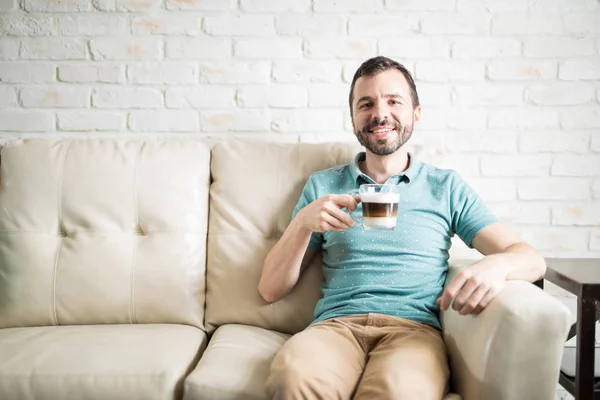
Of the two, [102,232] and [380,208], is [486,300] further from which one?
[102,232]

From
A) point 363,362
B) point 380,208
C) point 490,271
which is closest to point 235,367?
point 363,362

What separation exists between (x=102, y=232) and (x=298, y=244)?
0.73 meters

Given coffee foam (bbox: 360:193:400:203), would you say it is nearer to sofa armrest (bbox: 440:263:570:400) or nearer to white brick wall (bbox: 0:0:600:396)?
sofa armrest (bbox: 440:263:570:400)

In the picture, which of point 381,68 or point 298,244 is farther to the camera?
point 381,68

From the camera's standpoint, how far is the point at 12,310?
1719mm

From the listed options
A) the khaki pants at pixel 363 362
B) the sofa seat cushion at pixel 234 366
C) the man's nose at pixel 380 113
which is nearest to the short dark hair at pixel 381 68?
the man's nose at pixel 380 113

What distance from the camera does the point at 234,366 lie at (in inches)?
54.4

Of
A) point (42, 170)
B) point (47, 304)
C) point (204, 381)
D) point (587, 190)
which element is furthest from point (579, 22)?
point (47, 304)

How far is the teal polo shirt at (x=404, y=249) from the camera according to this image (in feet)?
4.96

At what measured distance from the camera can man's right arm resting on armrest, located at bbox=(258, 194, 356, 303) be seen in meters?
1.42

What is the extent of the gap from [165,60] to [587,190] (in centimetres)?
181

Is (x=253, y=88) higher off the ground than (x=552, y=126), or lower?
higher

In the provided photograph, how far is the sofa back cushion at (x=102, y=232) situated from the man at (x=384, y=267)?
0.35 m

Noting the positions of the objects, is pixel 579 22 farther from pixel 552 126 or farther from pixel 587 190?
pixel 587 190
